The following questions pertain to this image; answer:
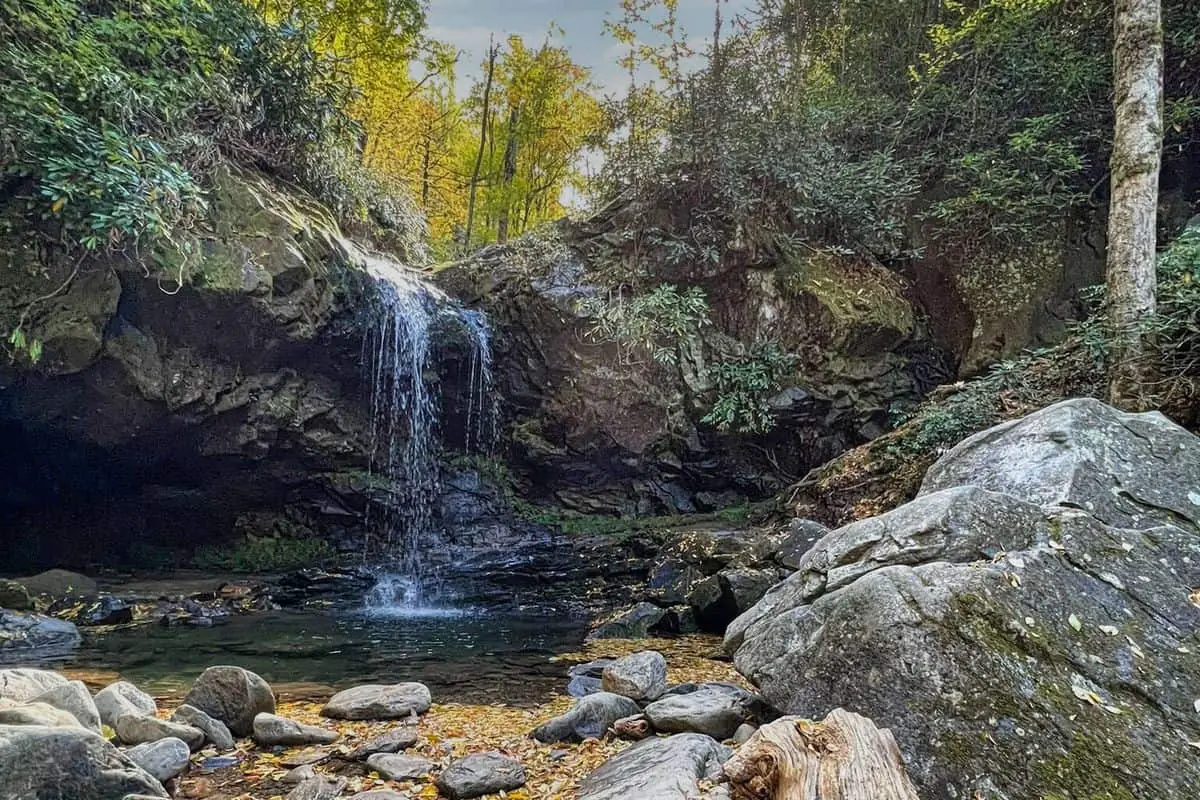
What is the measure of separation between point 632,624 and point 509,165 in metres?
16.6

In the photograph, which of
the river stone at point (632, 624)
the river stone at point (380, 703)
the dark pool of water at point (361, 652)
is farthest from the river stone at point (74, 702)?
→ the river stone at point (632, 624)

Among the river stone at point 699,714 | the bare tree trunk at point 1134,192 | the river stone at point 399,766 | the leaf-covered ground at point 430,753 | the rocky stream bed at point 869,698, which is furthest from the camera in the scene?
the bare tree trunk at point 1134,192

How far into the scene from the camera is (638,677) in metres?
4.30

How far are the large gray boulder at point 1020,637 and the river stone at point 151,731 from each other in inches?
116

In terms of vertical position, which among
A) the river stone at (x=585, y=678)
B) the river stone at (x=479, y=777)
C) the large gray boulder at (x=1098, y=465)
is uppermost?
the large gray boulder at (x=1098, y=465)

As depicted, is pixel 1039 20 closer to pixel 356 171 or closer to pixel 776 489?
pixel 776 489

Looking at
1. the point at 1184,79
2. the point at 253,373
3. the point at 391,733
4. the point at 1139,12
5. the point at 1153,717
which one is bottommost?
the point at 391,733

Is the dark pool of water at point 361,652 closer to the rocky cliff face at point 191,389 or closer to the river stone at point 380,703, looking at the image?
the river stone at point 380,703

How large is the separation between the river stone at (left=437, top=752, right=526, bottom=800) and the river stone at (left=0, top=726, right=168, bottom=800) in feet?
3.79

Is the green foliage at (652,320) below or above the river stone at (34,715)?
above

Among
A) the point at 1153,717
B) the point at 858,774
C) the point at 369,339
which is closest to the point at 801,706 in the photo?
the point at 858,774

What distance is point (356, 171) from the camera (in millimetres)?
11602

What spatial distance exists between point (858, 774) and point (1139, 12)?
7.49 m

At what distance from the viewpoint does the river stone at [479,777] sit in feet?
9.95
